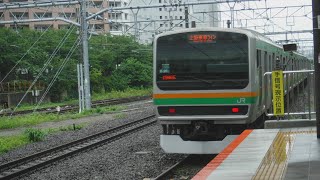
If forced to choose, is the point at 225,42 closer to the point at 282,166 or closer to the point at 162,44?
the point at 162,44

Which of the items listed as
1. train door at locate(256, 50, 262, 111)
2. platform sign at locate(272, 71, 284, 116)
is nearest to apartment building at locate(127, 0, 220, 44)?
train door at locate(256, 50, 262, 111)

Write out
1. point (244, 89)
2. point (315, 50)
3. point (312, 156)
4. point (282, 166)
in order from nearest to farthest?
point (282, 166)
point (312, 156)
point (315, 50)
point (244, 89)

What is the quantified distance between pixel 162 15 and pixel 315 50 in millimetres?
96427

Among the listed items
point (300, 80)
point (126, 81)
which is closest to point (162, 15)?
point (126, 81)

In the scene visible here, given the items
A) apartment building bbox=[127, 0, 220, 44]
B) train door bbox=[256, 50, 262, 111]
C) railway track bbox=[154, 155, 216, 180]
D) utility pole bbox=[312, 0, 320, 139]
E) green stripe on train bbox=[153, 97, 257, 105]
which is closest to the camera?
utility pole bbox=[312, 0, 320, 139]

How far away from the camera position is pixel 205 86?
10148 millimetres

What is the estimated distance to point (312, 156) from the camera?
21.9 feet

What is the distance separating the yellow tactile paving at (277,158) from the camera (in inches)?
224

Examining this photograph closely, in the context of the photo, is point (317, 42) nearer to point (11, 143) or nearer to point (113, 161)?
point (113, 161)

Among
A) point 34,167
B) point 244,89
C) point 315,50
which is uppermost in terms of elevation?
point 315,50

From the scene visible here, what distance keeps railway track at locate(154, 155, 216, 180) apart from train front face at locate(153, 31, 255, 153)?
574 mm

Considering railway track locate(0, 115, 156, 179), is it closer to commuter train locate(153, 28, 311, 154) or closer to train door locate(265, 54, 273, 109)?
commuter train locate(153, 28, 311, 154)

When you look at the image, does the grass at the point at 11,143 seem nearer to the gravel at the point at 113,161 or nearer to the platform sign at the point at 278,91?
the gravel at the point at 113,161

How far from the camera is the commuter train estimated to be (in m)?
10.1
